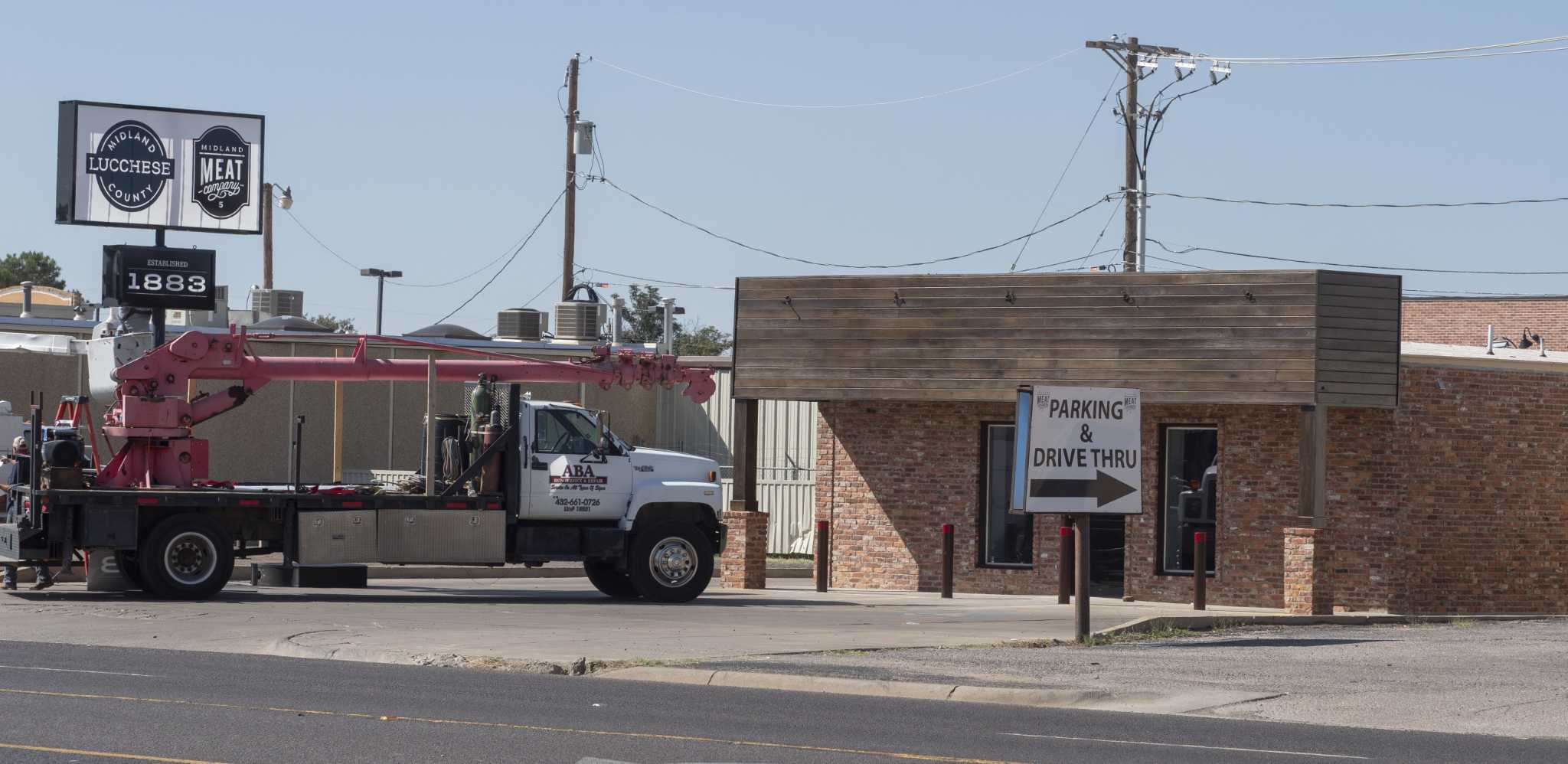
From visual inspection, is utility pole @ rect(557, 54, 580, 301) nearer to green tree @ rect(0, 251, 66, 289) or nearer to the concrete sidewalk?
the concrete sidewalk

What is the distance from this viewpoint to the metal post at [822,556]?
987 inches

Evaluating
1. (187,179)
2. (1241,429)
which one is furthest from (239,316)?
(1241,429)

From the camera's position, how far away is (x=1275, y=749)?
10.8 meters

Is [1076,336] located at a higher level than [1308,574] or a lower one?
higher

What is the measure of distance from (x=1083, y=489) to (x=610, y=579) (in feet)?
27.4

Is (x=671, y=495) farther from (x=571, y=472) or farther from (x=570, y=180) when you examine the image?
(x=570, y=180)

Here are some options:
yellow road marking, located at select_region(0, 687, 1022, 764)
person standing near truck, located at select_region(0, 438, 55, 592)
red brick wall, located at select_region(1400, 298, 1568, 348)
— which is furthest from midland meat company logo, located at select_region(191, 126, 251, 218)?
red brick wall, located at select_region(1400, 298, 1568, 348)

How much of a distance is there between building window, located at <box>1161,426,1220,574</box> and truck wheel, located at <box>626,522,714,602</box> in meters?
5.93

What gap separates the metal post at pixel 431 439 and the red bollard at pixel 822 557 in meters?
5.55

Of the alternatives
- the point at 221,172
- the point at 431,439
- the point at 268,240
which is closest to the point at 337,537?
the point at 431,439

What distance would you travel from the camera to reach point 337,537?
21531mm

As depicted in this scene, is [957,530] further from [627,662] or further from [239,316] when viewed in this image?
[239,316]

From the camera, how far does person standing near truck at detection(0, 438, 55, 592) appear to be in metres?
21.4

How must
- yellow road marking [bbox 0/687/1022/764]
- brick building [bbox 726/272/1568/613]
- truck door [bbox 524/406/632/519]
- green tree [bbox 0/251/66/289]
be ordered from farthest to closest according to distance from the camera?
green tree [bbox 0/251/66/289] < truck door [bbox 524/406/632/519] < brick building [bbox 726/272/1568/613] < yellow road marking [bbox 0/687/1022/764]
